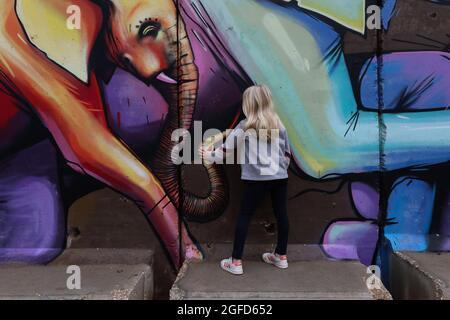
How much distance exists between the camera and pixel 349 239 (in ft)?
13.5

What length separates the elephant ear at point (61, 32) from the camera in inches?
160

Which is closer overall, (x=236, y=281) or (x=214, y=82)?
(x=236, y=281)

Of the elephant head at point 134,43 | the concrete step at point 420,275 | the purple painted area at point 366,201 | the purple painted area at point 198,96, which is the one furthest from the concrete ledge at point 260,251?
the purple painted area at point 198,96

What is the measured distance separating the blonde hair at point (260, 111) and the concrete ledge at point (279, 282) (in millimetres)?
1097

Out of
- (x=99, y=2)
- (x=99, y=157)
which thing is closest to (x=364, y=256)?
(x=99, y=157)

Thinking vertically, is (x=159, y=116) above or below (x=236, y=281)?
above

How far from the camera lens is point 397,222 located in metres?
4.11

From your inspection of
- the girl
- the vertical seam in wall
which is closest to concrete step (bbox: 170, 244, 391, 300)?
the girl

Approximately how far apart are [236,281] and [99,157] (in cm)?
159

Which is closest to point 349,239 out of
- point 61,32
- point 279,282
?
point 279,282

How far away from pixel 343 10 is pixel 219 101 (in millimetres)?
1309

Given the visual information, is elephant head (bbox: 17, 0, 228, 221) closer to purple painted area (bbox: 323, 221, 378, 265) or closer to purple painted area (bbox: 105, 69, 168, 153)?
purple painted area (bbox: 105, 69, 168, 153)

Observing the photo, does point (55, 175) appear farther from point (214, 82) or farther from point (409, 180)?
point (409, 180)

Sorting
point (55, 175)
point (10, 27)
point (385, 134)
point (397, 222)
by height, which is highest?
point (10, 27)
